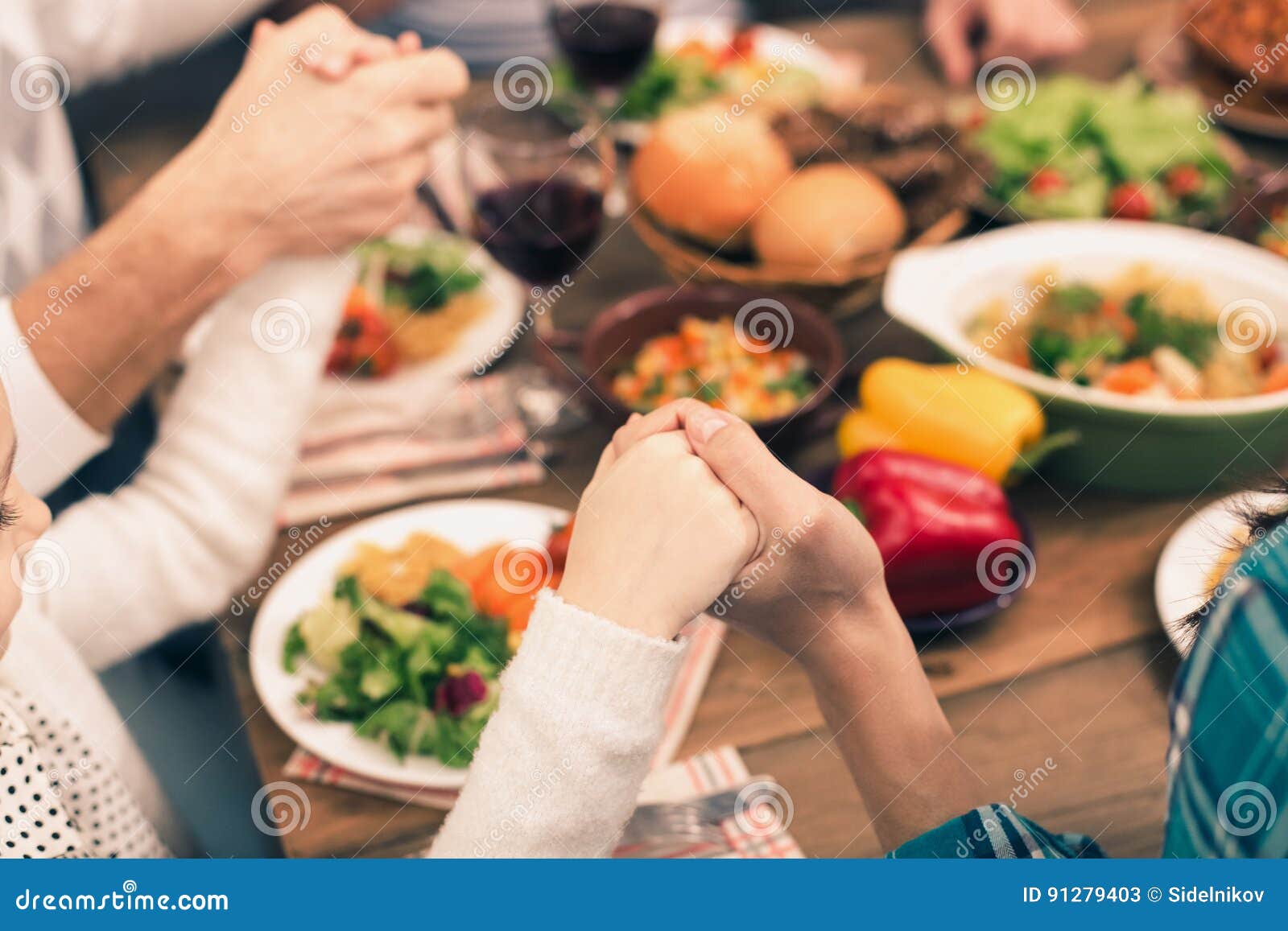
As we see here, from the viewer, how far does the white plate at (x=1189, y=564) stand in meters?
0.68

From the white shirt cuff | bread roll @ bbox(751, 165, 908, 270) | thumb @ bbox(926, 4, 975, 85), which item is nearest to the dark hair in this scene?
bread roll @ bbox(751, 165, 908, 270)

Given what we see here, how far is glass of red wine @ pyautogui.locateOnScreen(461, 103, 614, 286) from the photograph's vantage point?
950 mm

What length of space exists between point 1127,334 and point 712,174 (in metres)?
0.39

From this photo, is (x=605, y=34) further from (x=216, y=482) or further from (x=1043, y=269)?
(x=216, y=482)

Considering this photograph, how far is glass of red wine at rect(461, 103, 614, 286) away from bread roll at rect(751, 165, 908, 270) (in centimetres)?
16

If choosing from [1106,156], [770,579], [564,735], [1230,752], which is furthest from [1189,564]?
[1106,156]

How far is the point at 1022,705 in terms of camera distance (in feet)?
2.29

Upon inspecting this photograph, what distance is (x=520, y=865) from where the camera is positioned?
0.39 metres

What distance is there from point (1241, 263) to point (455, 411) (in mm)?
677

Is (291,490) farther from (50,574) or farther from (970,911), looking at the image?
(970,911)

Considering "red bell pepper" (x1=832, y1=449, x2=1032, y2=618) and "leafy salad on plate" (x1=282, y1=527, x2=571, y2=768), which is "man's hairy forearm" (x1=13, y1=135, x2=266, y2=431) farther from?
"red bell pepper" (x1=832, y1=449, x2=1032, y2=618)

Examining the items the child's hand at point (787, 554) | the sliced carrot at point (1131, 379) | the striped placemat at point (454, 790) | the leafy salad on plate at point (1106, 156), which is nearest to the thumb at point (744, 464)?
the child's hand at point (787, 554)

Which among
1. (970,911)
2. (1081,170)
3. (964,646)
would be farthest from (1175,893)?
(1081,170)

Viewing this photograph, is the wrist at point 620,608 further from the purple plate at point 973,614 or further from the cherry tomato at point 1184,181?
the cherry tomato at point 1184,181
